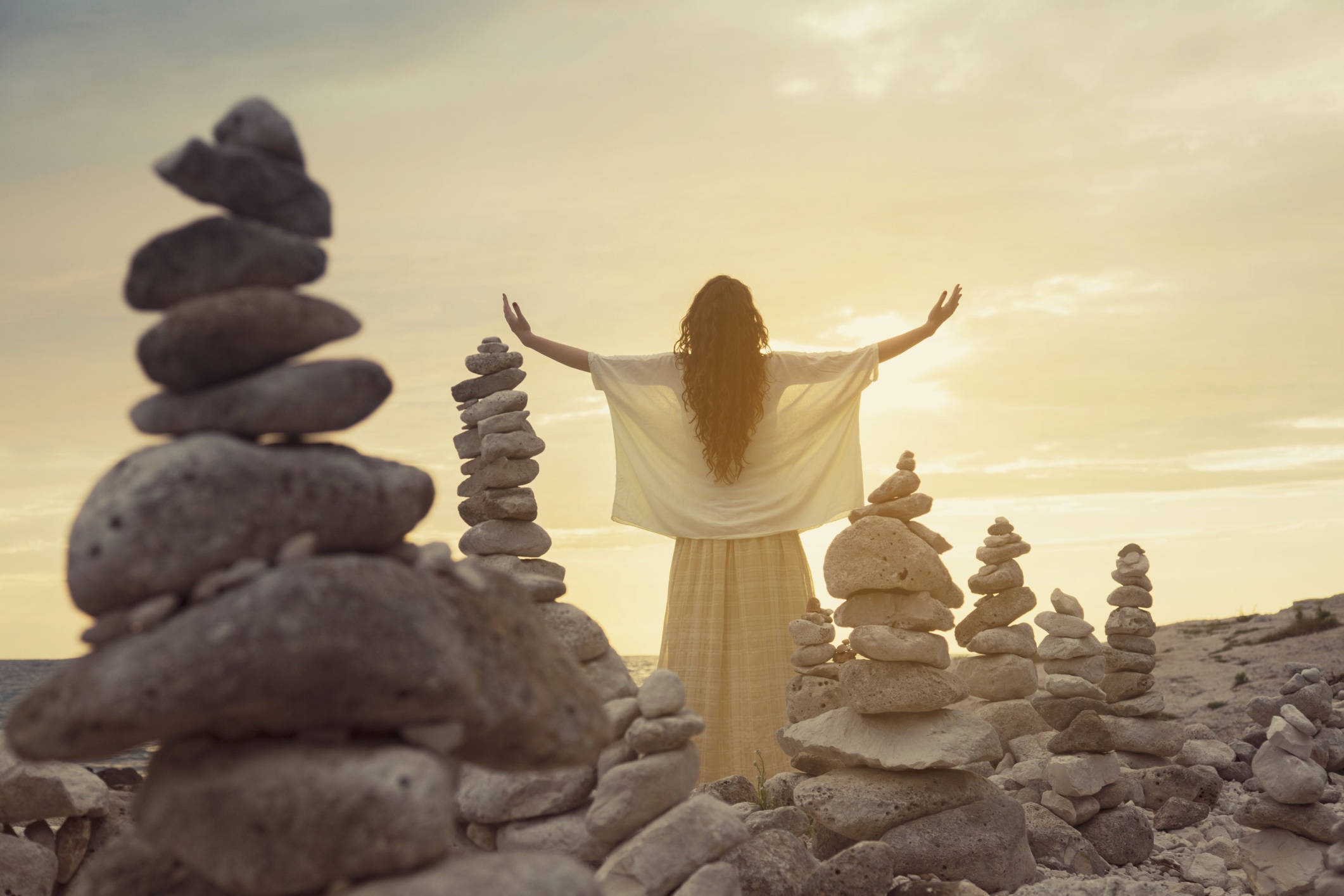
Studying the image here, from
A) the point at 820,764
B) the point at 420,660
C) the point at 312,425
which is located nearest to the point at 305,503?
the point at 312,425

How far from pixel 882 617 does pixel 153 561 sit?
182 inches

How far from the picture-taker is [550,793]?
5.49 metres

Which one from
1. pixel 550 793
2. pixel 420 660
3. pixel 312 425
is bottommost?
pixel 550 793

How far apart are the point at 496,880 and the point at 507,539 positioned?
12.3 feet

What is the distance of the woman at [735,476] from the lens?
827 cm

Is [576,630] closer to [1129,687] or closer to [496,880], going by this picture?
[496,880]

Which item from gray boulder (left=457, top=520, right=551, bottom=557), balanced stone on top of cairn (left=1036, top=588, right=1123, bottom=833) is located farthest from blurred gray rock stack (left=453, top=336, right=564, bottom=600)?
balanced stone on top of cairn (left=1036, top=588, right=1123, bottom=833)

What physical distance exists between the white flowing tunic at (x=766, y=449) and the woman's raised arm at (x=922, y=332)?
0.32 feet

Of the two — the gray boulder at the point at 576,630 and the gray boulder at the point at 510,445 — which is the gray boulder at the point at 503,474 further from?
the gray boulder at the point at 576,630

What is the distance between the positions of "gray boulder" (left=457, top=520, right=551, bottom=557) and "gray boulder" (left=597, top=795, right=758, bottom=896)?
91.0 inches

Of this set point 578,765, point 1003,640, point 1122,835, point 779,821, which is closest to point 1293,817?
point 1122,835

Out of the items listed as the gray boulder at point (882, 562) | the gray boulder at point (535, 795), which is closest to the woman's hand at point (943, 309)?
the gray boulder at point (882, 562)

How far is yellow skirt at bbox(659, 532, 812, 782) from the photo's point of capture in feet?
27.1

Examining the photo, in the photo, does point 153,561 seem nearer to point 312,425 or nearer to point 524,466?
point 312,425
